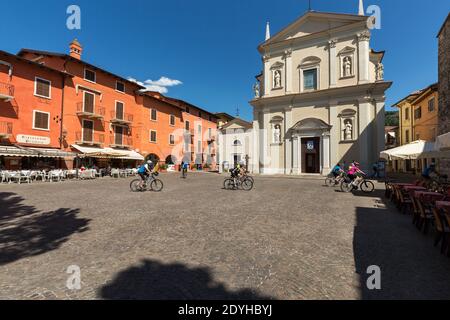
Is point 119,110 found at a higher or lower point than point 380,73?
lower

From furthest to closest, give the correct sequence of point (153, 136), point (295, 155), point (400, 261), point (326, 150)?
1. point (153, 136)
2. point (295, 155)
3. point (326, 150)
4. point (400, 261)

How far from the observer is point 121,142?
2694 centimetres

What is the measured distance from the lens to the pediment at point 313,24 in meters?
24.3

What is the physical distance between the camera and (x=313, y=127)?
25359 millimetres

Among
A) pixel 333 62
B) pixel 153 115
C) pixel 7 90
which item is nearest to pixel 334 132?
pixel 333 62

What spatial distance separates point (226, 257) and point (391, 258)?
2.80 metres

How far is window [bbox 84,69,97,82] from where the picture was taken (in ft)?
76.8

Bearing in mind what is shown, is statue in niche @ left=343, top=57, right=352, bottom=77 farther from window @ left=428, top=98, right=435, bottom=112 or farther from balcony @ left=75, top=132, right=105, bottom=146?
balcony @ left=75, top=132, right=105, bottom=146

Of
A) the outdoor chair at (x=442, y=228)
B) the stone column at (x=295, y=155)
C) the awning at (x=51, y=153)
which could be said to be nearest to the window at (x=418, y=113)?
the stone column at (x=295, y=155)

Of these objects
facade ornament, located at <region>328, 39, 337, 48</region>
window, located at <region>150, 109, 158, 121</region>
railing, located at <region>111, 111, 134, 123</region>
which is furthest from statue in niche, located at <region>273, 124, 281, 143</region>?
railing, located at <region>111, 111, 134, 123</region>

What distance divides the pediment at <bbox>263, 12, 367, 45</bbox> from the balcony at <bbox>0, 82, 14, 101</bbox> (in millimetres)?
26093

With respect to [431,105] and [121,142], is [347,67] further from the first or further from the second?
[121,142]

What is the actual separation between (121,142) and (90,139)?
3812mm
